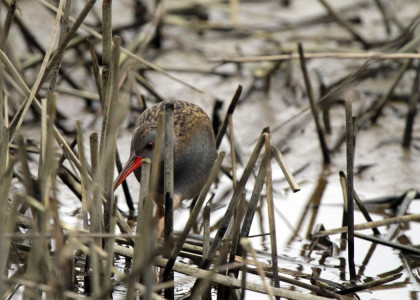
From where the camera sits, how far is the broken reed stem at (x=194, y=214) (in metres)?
2.96

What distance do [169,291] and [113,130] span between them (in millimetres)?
1050

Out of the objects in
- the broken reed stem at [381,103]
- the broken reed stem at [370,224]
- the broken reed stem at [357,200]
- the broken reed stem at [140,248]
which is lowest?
the broken reed stem at [140,248]

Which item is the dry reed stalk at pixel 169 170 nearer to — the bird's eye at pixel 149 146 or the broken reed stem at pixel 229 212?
the broken reed stem at pixel 229 212

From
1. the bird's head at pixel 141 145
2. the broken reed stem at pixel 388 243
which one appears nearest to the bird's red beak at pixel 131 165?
the bird's head at pixel 141 145

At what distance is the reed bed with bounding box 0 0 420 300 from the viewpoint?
2748 millimetres

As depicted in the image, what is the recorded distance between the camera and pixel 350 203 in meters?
3.65

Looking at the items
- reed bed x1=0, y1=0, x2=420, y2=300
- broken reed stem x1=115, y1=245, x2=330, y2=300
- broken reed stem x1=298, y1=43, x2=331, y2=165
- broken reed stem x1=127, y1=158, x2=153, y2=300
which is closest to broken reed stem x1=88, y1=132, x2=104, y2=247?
reed bed x1=0, y1=0, x2=420, y2=300

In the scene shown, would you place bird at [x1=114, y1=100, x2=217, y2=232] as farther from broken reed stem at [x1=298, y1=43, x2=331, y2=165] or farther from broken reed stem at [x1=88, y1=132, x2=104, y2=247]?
broken reed stem at [x1=298, y1=43, x2=331, y2=165]

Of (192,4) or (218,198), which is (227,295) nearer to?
(218,198)

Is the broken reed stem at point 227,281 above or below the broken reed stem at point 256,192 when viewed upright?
below

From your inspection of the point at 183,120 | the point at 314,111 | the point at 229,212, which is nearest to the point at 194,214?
the point at 229,212

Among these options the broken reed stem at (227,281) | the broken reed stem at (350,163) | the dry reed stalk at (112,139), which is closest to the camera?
the dry reed stalk at (112,139)

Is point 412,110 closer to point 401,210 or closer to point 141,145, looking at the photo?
point 401,210

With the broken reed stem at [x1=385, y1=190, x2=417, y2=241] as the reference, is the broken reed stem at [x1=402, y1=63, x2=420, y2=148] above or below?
above
